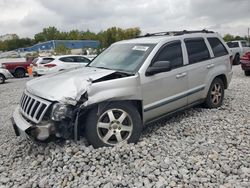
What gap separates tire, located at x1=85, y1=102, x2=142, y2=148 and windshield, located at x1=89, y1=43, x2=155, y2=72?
761 millimetres

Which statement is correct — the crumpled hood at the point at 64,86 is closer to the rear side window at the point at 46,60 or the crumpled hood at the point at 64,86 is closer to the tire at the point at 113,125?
the tire at the point at 113,125

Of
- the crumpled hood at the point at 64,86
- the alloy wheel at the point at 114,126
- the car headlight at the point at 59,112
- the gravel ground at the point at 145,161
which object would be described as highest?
the crumpled hood at the point at 64,86

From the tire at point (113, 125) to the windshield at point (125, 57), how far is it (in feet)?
2.50

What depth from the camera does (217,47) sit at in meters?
6.34

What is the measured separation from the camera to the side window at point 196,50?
5.55 meters

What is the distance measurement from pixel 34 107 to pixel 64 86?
0.52 metres

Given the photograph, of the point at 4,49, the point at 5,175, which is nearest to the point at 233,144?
the point at 5,175

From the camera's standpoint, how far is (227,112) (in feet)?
19.6

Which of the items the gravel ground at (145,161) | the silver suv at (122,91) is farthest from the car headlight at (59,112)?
the gravel ground at (145,161)

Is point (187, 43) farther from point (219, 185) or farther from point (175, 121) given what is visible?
point (219, 185)

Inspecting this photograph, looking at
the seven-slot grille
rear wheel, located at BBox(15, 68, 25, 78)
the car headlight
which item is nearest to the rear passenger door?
the car headlight

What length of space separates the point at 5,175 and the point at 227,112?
4410 millimetres

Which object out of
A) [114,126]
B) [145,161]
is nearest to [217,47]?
[114,126]

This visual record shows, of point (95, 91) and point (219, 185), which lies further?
point (95, 91)
